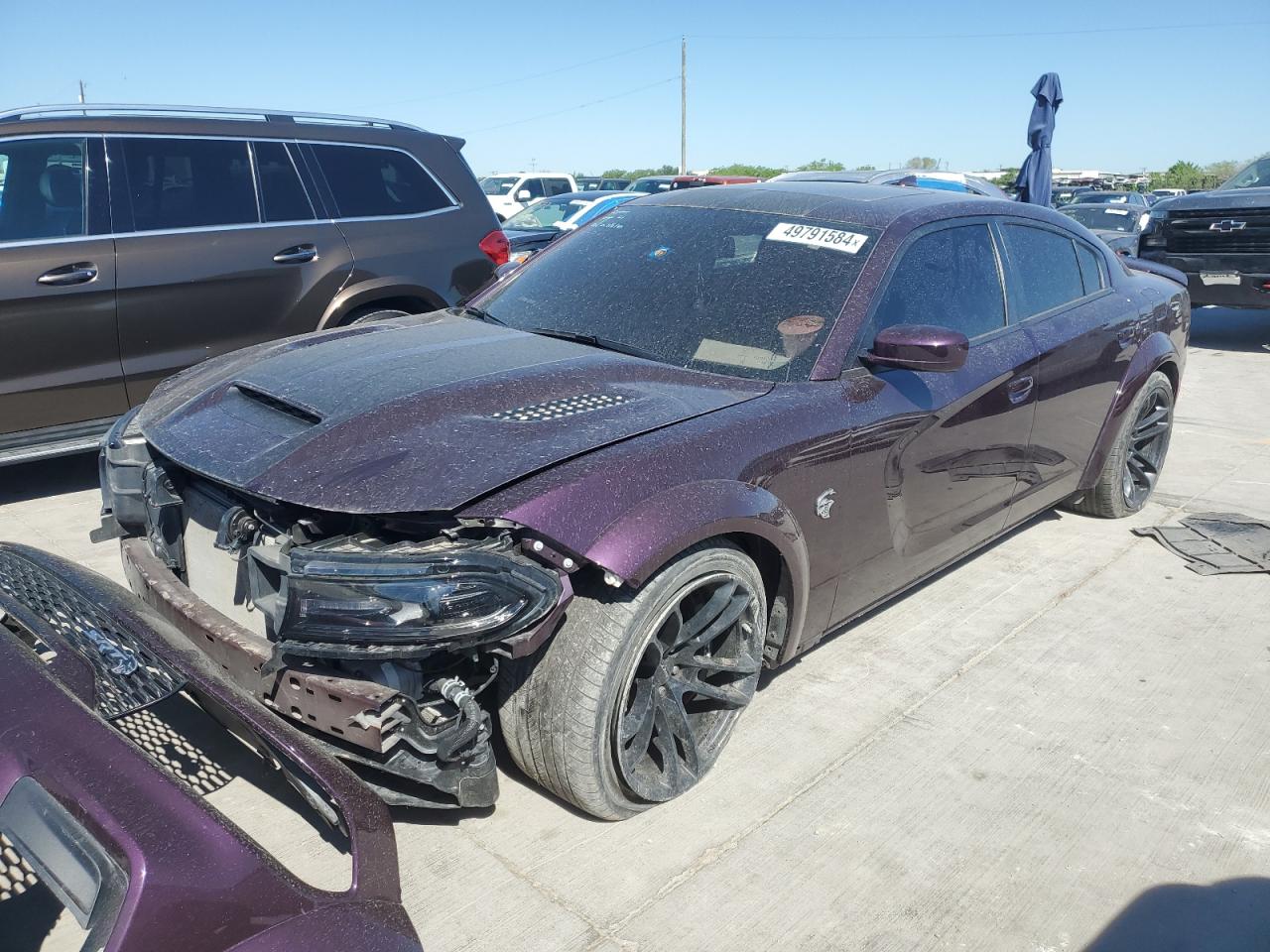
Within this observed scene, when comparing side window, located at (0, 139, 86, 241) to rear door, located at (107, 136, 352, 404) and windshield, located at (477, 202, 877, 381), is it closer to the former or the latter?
rear door, located at (107, 136, 352, 404)

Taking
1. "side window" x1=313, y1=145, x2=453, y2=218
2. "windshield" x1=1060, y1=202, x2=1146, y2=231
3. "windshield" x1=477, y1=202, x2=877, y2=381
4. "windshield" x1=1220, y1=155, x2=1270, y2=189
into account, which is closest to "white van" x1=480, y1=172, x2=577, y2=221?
"windshield" x1=1060, y1=202, x2=1146, y2=231

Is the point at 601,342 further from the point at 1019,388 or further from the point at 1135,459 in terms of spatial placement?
the point at 1135,459

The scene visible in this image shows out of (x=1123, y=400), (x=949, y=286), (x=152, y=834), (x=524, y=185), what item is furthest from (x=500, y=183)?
(x=152, y=834)

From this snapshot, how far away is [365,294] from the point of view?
5.56 metres

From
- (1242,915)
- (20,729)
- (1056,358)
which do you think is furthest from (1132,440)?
(20,729)

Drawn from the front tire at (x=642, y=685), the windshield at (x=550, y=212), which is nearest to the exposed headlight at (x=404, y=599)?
the front tire at (x=642, y=685)

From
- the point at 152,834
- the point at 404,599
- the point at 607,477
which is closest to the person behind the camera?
the point at 152,834

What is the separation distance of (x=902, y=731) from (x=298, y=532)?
1.98 metres

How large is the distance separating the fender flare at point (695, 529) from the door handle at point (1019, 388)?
52.6 inches

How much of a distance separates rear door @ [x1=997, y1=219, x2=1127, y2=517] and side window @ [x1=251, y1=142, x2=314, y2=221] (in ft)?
12.2

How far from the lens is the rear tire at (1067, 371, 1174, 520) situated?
491cm

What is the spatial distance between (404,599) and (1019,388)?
104 inches

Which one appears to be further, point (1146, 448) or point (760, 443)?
point (1146, 448)

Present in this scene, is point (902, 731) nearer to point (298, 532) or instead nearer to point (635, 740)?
point (635, 740)
